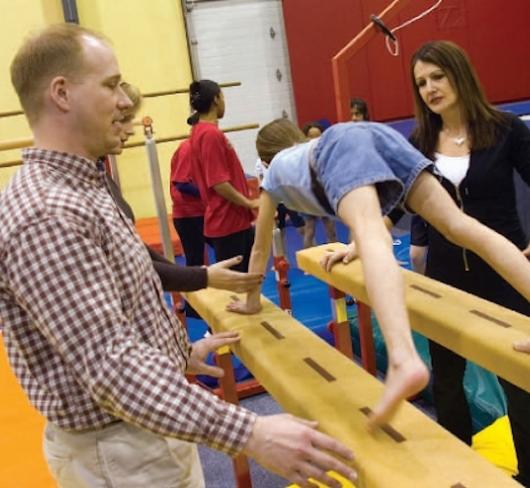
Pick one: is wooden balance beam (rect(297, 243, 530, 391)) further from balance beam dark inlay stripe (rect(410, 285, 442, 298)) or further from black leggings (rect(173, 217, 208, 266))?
black leggings (rect(173, 217, 208, 266))

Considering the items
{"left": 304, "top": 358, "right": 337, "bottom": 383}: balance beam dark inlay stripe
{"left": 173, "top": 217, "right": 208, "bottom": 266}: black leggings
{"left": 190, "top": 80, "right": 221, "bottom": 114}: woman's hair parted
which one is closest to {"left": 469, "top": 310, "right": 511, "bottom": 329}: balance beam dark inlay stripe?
{"left": 304, "top": 358, "right": 337, "bottom": 383}: balance beam dark inlay stripe

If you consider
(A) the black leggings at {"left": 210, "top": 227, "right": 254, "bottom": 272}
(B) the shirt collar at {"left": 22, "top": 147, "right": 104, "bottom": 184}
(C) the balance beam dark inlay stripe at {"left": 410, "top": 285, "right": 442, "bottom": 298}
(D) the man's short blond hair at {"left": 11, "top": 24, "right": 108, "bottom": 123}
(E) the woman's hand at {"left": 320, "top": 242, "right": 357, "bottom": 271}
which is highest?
(D) the man's short blond hair at {"left": 11, "top": 24, "right": 108, "bottom": 123}

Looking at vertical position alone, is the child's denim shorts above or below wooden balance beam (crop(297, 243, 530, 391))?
above

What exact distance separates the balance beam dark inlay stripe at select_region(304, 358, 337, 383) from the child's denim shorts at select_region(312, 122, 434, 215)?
41 cm

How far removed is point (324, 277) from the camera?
2.58m

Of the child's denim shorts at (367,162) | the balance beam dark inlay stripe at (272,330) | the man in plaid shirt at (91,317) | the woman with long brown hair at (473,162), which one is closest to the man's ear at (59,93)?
the man in plaid shirt at (91,317)

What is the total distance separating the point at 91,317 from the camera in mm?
1038

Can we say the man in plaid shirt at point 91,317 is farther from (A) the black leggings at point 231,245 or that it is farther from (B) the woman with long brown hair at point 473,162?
(A) the black leggings at point 231,245

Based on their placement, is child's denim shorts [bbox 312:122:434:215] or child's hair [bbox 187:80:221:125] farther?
child's hair [bbox 187:80:221:125]

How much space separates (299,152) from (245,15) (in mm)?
6471

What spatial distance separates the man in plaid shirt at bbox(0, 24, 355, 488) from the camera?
104 cm

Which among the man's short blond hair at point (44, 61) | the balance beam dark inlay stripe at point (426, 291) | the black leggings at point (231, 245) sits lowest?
the black leggings at point (231, 245)

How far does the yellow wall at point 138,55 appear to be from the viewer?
727 centimetres

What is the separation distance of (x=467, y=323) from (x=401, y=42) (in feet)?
23.2
